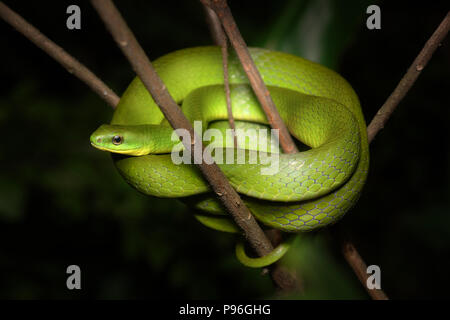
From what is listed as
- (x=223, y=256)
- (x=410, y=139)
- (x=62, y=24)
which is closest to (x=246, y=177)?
(x=223, y=256)

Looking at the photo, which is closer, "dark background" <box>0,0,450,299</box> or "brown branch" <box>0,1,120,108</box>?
"brown branch" <box>0,1,120,108</box>

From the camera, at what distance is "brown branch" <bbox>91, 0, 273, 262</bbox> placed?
903 millimetres

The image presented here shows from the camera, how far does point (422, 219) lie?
12.4ft

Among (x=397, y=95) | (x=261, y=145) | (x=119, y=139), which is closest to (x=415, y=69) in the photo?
(x=397, y=95)

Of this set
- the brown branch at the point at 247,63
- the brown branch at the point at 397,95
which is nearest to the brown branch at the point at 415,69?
the brown branch at the point at 397,95

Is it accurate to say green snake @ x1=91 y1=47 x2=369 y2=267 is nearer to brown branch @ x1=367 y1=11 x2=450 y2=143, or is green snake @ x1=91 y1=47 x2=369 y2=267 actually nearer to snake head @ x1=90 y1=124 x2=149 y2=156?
snake head @ x1=90 y1=124 x2=149 y2=156

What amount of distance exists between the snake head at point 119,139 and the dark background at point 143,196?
57.0 inches

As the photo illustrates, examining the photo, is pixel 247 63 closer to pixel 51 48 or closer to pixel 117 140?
pixel 117 140

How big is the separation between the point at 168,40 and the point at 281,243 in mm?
2544

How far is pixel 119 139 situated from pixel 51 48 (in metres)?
0.50

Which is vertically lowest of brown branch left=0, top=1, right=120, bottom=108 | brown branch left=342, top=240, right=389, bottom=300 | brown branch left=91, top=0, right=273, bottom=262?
brown branch left=342, top=240, right=389, bottom=300

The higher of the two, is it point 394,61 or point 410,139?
point 394,61

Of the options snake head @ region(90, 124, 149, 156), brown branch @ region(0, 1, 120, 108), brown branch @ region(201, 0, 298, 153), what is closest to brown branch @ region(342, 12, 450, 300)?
brown branch @ region(201, 0, 298, 153)

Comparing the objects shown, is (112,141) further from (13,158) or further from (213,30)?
(13,158)
